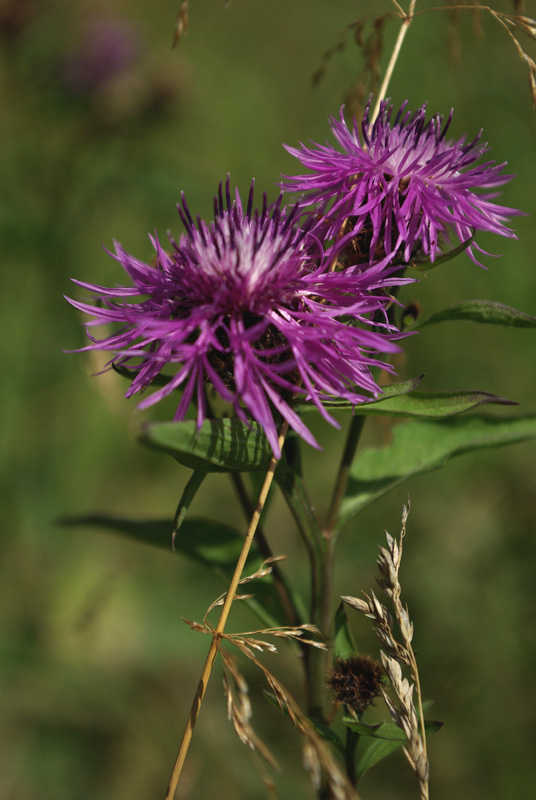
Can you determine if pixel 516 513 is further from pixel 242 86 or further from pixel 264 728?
pixel 242 86

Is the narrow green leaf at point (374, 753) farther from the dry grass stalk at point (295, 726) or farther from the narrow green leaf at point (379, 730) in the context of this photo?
the dry grass stalk at point (295, 726)

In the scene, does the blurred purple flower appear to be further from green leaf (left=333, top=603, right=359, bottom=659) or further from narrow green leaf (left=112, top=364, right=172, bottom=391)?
green leaf (left=333, top=603, right=359, bottom=659)

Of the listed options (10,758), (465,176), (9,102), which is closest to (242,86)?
(9,102)

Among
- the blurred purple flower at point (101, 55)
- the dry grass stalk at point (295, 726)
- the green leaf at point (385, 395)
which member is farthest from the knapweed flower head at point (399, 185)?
the blurred purple flower at point (101, 55)

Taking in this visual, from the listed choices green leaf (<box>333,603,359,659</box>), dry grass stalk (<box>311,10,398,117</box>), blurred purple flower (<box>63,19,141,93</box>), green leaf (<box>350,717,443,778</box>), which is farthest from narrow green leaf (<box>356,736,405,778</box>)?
blurred purple flower (<box>63,19,141,93</box>)

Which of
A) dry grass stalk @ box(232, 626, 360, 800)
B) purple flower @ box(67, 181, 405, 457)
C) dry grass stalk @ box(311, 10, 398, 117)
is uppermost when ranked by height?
dry grass stalk @ box(311, 10, 398, 117)

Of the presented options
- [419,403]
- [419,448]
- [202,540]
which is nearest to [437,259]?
[419,403]
